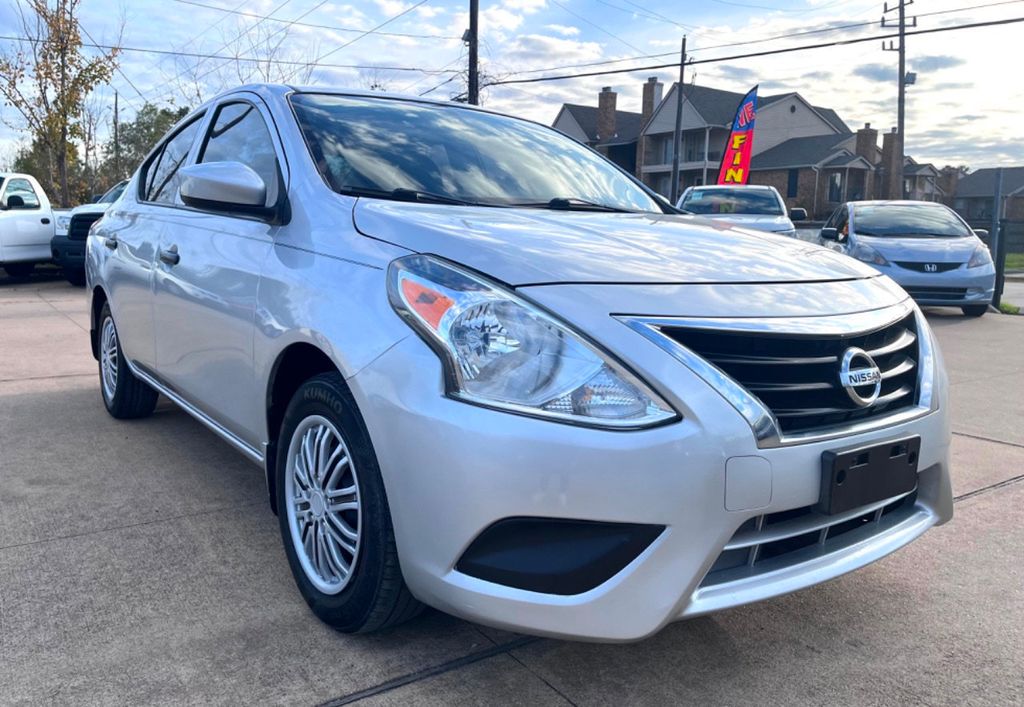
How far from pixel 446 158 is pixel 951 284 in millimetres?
9140

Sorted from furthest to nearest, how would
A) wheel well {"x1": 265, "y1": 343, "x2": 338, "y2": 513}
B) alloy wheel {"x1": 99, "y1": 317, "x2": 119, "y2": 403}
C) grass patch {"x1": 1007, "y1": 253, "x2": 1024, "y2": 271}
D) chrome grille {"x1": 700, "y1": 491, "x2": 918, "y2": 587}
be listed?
grass patch {"x1": 1007, "y1": 253, "x2": 1024, "y2": 271}, alloy wheel {"x1": 99, "y1": 317, "x2": 119, "y2": 403}, wheel well {"x1": 265, "y1": 343, "x2": 338, "y2": 513}, chrome grille {"x1": 700, "y1": 491, "x2": 918, "y2": 587}

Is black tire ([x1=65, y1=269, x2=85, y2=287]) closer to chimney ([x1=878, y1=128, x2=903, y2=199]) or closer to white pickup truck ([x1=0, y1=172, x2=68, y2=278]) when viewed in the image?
white pickup truck ([x1=0, y1=172, x2=68, y2=278])

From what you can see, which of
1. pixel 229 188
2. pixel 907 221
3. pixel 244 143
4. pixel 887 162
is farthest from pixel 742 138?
pixel 887 162

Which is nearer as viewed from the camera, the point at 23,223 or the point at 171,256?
the point at 171,256

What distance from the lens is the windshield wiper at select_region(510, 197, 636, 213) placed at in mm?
3207

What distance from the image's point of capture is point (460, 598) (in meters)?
2.10

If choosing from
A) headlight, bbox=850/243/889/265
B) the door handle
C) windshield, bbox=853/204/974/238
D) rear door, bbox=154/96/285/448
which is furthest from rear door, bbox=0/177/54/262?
windshield, bbox=853/204/974/238

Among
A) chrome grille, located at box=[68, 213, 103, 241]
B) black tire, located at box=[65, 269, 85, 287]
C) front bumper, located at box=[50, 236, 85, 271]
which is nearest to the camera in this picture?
chrome grille, located at box=[68, 213, 103, 241]

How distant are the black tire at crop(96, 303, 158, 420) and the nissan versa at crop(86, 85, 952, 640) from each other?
1959mm

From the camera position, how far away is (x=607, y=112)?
5553 centimetres

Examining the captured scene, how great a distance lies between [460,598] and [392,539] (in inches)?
10.4

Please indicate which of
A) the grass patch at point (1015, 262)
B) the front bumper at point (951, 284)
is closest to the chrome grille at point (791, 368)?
the front bumper at point (951, 284)

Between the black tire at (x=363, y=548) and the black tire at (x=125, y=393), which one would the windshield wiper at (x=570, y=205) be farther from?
the black tire at (x=125, y=393)

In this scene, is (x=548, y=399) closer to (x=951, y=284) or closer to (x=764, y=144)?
(x=951, y=284)
